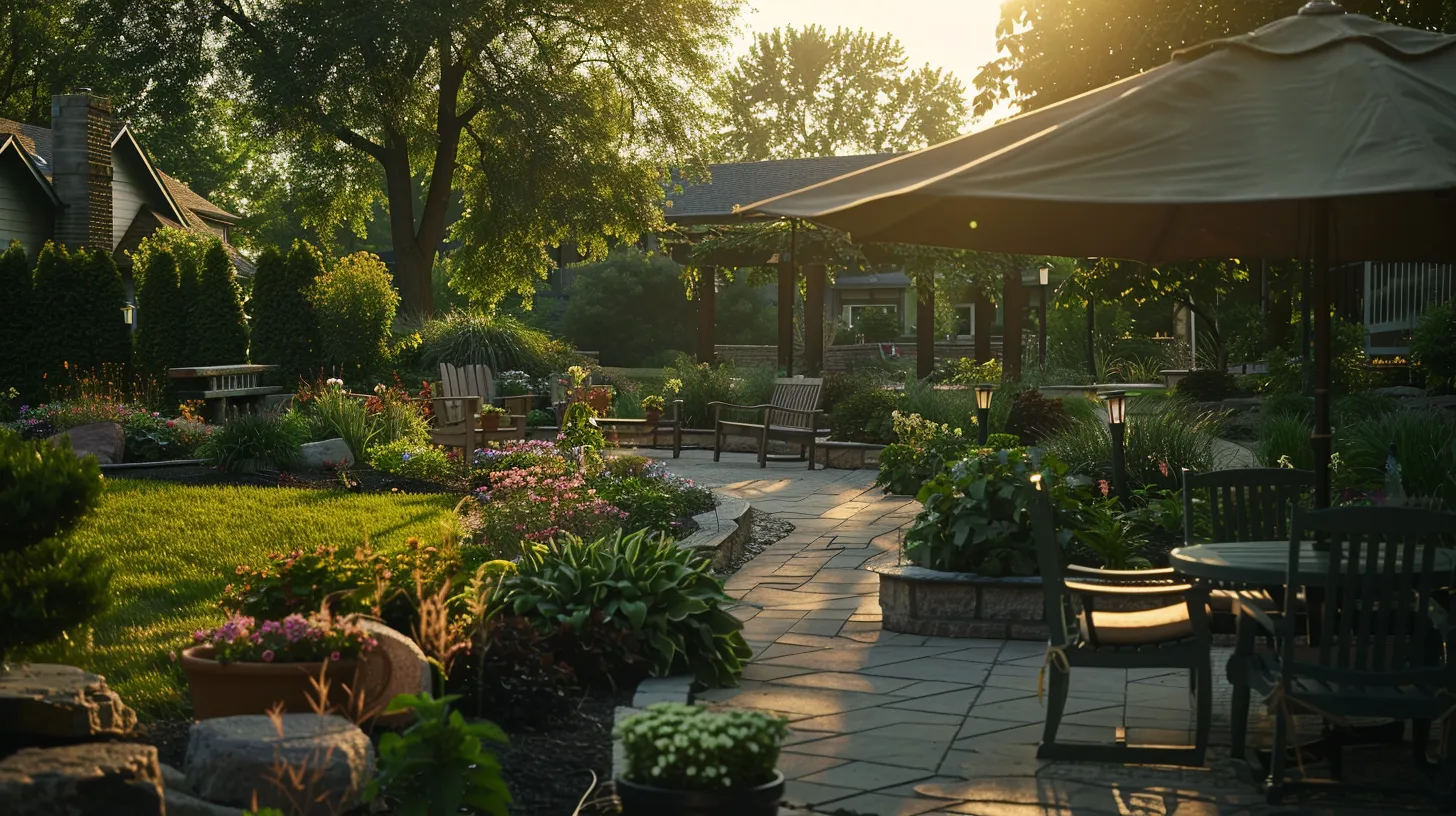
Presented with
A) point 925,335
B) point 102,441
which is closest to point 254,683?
point 102,441

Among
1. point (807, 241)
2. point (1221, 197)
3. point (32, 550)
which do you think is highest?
point (807, 241)

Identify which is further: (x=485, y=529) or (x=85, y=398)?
(x=85, y=398)

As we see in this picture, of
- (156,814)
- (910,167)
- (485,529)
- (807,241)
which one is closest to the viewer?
(156,814)

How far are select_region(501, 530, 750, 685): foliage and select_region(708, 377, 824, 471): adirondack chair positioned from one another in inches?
339

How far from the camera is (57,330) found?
1747 centimetres

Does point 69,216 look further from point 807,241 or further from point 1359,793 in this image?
point 1359,793

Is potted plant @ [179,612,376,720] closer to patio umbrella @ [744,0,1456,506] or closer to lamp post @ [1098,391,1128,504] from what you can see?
patio umbrella @ [744,0,1456,506]

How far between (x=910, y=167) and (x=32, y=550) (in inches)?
123

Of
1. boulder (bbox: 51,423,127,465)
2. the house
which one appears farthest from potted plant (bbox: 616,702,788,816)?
the house

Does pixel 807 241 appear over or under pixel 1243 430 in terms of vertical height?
over

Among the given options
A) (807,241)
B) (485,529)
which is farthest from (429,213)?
(485,529)

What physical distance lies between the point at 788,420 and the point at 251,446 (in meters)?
5.61

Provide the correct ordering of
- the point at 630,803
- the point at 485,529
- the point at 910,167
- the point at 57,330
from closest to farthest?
the point at 630,803 < the point at 910,167 < the point at 485,529 < the point at 57,330

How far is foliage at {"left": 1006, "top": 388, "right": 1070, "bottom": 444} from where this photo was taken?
13758mm
